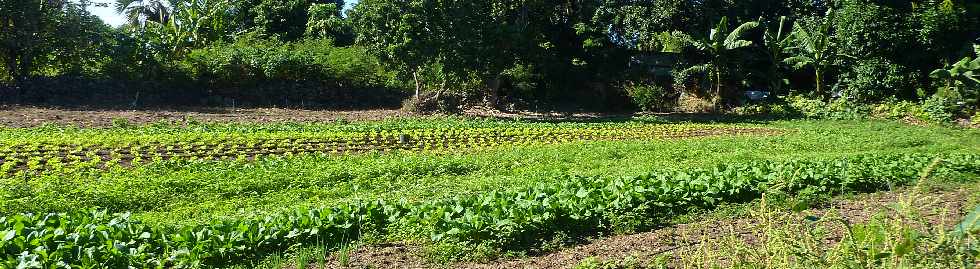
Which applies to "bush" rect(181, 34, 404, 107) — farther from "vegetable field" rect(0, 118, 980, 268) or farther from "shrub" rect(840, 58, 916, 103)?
"shrub" rect(840, 58, 916, 103)

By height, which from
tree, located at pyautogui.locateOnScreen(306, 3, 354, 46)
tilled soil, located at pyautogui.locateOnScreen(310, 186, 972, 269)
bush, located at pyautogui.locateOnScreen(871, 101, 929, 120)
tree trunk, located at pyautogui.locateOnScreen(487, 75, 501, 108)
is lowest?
tilled soil, located at pyautogui.locateOnScreen(310, 186, 972, 269)

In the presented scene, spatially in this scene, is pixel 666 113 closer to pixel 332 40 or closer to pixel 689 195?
pixel 332 40

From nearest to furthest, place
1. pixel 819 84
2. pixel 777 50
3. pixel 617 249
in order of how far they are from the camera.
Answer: pixel 617 249, pixel 819 84, pixel 777 50

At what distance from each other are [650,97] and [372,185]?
21.7m

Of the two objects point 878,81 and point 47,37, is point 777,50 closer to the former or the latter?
point 878,81

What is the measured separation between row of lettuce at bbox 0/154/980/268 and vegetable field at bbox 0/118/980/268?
0.7 inches

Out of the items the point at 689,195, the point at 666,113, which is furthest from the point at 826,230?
the point at 666,113

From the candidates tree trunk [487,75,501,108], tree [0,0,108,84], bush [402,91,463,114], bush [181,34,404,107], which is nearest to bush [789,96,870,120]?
tree trunk [487,75,501,108]

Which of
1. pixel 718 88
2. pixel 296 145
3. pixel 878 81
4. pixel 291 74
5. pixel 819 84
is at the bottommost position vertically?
pixel 296 145

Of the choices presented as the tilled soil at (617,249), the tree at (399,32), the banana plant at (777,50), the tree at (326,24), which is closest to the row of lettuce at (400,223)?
the tilled soil at (617,249)

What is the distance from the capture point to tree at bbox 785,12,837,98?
27.3 metres

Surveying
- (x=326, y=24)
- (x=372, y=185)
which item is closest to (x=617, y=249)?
(x=372, y=185)

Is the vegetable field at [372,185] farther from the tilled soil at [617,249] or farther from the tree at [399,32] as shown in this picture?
the tree at [399,32]

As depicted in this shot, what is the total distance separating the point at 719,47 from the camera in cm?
2789
